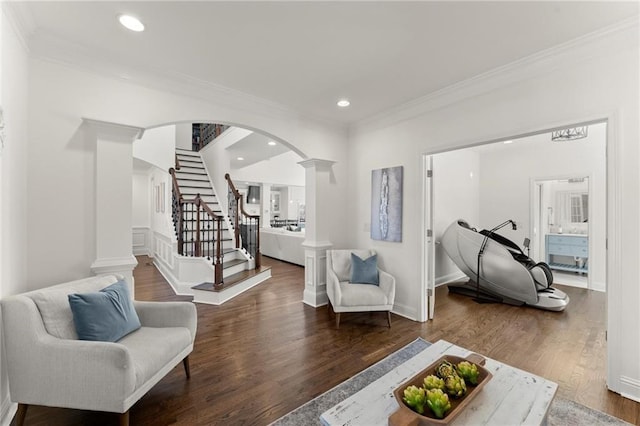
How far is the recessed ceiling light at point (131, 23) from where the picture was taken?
6.56 ft

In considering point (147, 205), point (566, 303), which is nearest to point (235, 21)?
point (566, 303)

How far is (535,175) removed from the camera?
564 centimetres

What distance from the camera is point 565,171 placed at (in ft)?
17.1

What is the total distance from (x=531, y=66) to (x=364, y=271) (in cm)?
273

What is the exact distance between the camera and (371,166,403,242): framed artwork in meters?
3.72

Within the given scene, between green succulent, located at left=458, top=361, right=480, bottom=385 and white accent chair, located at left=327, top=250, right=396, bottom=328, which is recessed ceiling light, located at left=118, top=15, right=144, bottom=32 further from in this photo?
green succulent, located at left=458, top=361, right=480, bottom=385

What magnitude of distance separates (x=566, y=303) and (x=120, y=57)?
6.16 meters

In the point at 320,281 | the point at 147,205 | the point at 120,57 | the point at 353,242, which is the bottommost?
the point at 320,281

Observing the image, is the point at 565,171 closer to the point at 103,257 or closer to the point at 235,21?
the point at 235,21

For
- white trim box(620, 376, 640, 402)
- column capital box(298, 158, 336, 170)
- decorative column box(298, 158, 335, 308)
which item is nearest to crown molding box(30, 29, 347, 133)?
column capital box(298, 158, 336, 170)

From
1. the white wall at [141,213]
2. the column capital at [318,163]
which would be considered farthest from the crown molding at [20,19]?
the white wall at [141,213]

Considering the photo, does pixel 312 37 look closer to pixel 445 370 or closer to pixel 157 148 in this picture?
pixel 445 370

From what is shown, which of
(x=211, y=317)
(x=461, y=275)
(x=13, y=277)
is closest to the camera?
(x=13, y=277)

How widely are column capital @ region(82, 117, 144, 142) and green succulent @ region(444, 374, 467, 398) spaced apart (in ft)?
10.3
